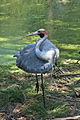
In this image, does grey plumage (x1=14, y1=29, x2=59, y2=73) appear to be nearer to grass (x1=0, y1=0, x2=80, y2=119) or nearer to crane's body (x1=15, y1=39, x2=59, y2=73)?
crane's body (x1=15, y1=39, x2=59, y2=73)

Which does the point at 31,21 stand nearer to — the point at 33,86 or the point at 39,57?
the point at 33,86

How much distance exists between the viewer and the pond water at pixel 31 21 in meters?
8.84

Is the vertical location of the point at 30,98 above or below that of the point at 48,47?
below

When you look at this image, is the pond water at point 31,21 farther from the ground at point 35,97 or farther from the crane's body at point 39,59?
the crane's body at point 39,59

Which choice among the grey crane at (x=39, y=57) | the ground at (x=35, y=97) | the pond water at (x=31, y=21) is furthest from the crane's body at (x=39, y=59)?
the pond water at (x=31, y=21)

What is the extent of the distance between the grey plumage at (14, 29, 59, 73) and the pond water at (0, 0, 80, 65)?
2.59m

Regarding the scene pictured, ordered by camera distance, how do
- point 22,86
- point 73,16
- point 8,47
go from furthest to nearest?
point 73,16 → point 8,47 → point 22,86

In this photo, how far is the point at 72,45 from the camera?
877cm

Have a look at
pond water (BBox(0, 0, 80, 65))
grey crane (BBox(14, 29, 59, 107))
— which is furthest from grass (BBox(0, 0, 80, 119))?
grey crane (BBox(14, 29, 59, 107))

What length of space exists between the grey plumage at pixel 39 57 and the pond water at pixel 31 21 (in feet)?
8.48

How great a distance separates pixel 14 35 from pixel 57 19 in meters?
3.44

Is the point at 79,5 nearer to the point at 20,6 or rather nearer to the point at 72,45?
the point at 20,6

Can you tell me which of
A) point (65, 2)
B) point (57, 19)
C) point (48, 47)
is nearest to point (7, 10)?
point (57, 19)

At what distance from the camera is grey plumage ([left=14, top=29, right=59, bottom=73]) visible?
4.29 metres
